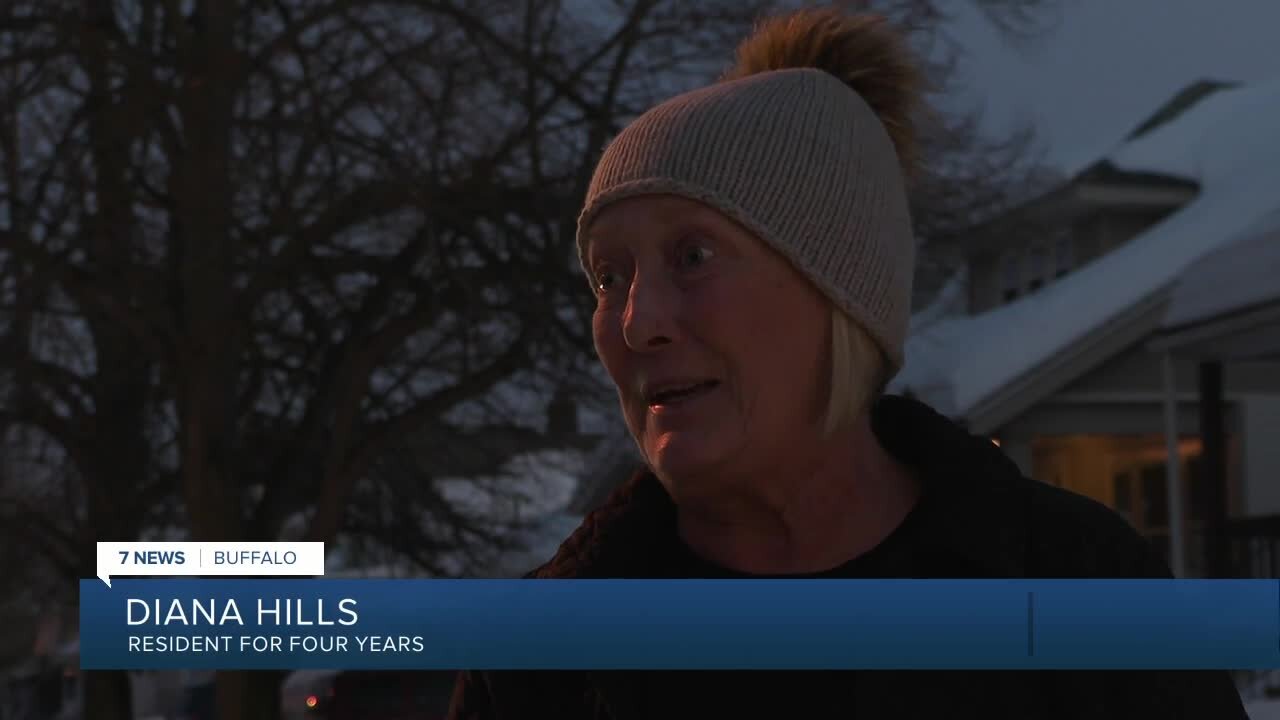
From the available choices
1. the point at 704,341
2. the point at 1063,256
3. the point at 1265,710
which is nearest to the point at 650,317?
the point at 704,341

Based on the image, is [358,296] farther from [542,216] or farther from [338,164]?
[542,216]

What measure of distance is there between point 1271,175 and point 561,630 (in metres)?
13.5

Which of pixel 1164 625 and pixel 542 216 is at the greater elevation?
pixel 542 216

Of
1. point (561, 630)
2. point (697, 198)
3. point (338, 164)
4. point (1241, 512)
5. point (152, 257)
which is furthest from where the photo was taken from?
point (1241, 512)

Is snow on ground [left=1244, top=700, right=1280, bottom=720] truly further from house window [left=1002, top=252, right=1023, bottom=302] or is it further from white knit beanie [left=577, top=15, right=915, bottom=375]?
house window [left=1002, top=252, right=1023, bottom=302]

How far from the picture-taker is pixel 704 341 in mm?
1560

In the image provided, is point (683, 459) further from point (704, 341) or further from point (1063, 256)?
point (1063, 256)

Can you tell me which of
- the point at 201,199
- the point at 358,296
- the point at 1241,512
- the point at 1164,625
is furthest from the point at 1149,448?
the point at 1164,625

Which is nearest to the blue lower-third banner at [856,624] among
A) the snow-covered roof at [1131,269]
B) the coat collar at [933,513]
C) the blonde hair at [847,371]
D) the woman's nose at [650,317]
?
the coat collar at [933,513]

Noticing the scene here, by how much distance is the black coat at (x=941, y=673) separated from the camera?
1.61 metres

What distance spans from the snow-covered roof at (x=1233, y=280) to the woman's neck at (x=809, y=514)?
8.15 meters

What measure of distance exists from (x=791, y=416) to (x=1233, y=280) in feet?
29.5

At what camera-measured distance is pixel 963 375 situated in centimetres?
1599

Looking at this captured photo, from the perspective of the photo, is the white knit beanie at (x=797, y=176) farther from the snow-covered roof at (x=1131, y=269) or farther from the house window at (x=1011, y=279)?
the house window at (x=1011, y=279)
